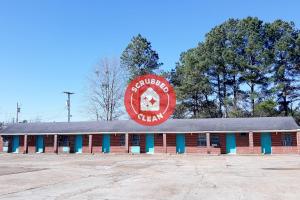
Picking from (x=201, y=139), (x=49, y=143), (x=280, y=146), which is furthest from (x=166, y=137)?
(x=49, y=143)

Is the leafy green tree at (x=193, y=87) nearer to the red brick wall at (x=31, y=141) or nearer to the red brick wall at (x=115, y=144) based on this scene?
the red brick wall at (x=115, y=144)

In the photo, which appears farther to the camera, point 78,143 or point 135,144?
point 78,143

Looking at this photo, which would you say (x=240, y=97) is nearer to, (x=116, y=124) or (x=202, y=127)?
(x=202, y=127)

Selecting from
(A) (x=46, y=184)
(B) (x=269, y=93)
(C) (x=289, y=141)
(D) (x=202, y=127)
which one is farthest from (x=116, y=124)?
(A) (x=46, y=184)

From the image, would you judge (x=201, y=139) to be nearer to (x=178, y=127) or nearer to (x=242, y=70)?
(x=178, y=127)

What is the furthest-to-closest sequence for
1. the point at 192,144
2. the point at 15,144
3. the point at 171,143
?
the point at 15,144 → the point at 171,143 → the point at 192,144

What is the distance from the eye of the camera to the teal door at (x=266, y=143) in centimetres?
3572

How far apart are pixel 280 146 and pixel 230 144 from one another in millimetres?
4730

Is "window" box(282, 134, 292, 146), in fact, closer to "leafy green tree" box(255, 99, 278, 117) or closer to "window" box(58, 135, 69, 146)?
"leafy green tree" box(255, 99, 278, 117)

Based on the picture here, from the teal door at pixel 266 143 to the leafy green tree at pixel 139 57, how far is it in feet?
89.0

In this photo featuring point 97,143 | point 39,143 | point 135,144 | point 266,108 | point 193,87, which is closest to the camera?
point 135,144

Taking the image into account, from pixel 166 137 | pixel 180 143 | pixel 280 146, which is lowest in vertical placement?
pixel 280 146

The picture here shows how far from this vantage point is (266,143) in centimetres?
3597

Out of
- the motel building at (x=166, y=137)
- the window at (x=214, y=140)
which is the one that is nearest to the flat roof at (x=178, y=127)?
the motel building at (x=166, y=137)
